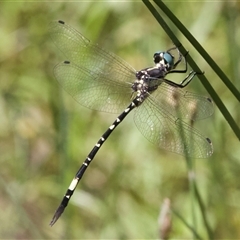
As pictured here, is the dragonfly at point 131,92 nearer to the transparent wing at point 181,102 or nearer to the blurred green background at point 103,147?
the transparent wing at point 181,102

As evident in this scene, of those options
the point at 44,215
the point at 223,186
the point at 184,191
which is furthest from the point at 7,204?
the point at 223,186

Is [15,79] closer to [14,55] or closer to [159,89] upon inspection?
[14,55]

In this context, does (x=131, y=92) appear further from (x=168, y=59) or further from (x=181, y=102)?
(x=181, y=102)

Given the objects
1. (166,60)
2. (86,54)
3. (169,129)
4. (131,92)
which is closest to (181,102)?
(169,129)

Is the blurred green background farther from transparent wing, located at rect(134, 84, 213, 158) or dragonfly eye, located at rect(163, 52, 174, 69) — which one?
transparent wing, located at rect(134, 84, 213, 158)

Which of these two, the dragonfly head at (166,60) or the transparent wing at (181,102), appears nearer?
the transparent wing at (181,102)

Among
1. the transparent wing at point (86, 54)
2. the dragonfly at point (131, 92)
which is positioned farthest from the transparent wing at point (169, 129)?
the transparent wing at point (86, 54)
